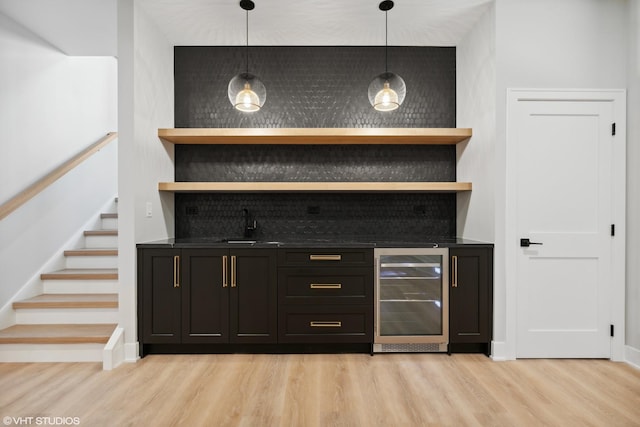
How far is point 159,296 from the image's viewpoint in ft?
9.72

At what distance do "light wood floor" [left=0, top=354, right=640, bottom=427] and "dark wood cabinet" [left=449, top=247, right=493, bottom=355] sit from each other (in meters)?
0.22

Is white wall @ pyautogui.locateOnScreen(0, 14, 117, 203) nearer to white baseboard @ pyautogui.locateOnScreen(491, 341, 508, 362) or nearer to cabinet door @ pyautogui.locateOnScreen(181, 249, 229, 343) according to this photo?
cabinet door @ pyautogui.locateOnScreen(181, 249, 229, 343)

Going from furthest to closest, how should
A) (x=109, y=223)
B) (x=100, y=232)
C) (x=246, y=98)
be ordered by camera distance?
(x=109, y=223), (x=100, y=232), (x=246, y=98)

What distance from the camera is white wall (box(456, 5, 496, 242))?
9.79ft

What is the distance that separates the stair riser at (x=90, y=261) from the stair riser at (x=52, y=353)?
1114 millimetres

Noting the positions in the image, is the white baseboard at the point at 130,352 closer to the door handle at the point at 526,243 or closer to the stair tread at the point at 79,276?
the stair tread at the point at 79,276

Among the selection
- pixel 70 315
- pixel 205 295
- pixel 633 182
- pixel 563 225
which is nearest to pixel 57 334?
pixel 70 315

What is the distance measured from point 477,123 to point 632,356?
2390 millimetres

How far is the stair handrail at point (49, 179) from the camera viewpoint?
309 cm

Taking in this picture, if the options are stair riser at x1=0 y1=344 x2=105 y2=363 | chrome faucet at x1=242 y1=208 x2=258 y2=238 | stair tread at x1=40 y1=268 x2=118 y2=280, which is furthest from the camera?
chrome faucet at x1=242 y1=208 x2=258 y2=238

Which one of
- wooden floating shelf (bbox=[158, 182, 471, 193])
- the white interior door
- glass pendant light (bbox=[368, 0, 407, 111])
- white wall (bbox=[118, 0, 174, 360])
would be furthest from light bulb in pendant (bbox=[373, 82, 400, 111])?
white wall (bbox=[118, 0, 174, 360])

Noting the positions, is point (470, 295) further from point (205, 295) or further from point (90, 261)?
point (90, 261)

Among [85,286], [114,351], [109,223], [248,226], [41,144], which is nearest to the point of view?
[114,351]

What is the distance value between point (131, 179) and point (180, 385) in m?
1.72
